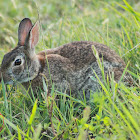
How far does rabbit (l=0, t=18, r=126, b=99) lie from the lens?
4031mm

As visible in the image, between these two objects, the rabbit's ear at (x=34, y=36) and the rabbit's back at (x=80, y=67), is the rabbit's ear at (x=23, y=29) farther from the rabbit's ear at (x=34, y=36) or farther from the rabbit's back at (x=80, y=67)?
the rabbit's back at (x=80, y=67)

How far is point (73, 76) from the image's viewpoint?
423 cm

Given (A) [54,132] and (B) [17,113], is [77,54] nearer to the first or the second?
(B) [17,113]

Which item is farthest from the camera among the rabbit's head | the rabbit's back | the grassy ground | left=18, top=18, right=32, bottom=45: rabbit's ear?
left=18, top=18, right=32, bottom=45: rabbit's ear

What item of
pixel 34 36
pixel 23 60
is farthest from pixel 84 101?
pixel 34 36

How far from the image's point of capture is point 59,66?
4.30 m

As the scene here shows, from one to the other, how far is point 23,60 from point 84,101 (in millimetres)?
1196

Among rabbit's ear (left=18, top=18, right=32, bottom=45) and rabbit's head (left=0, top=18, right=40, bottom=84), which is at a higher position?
rabbit's ear (left=18, top=18, right=32, bottom=45)

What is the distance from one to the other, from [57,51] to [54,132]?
194 centimetres

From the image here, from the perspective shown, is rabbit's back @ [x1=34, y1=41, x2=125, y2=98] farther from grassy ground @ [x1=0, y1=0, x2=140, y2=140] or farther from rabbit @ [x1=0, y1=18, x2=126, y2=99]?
grassy ground @ [x1=0, y1=0, x2=140, y2=140]

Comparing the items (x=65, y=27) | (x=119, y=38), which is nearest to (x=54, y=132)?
(x=119, y=38)

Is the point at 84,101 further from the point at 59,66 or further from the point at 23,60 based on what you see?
the point at 23,60

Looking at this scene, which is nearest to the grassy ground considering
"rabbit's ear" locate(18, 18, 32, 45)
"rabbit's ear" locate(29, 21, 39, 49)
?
"rabbit's ear" locate(29, 21, 39, 49)

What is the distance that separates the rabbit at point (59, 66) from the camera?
13.2 ft
